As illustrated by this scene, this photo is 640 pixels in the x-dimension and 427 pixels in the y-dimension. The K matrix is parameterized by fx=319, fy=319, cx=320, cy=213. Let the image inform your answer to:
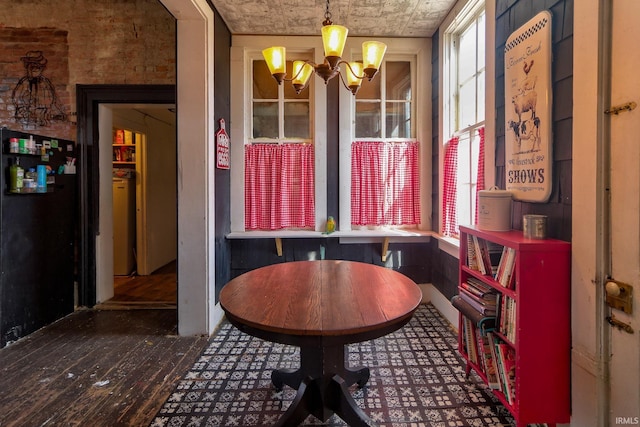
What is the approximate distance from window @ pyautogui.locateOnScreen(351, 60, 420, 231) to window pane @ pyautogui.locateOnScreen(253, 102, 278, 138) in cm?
89

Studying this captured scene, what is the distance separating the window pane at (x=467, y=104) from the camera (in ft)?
8.84

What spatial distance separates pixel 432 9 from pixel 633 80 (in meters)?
2.20

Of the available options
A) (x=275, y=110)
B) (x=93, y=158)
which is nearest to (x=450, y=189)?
(x=275, y=110)

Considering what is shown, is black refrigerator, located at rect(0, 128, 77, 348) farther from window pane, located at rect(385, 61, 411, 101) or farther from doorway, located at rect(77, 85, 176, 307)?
window pane, located at rect(385, 61, 411, 101)

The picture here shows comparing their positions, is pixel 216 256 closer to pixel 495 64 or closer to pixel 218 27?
pixel 218 27

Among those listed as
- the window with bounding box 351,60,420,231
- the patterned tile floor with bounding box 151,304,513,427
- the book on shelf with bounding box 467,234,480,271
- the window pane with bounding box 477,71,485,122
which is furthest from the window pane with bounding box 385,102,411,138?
the patterned tile floor with bounding box 151,304,513,427

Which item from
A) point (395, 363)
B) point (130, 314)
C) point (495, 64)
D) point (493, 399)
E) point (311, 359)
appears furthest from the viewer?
point (130, 314)

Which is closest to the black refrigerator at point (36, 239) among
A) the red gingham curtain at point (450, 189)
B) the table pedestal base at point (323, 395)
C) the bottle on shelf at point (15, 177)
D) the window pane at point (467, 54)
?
the bottle on shelf at point (15, 177)

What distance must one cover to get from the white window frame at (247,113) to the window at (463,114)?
4.06 feet

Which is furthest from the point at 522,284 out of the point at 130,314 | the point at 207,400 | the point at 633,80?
the point at 130,314

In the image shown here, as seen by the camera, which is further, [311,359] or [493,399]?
[493,399]

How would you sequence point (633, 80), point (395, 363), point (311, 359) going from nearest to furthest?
point (633, 80) < point (311, 359) < point (395, 363)

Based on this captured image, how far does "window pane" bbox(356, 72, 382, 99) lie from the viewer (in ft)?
11.5

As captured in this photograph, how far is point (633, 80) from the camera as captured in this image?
1161 mm
